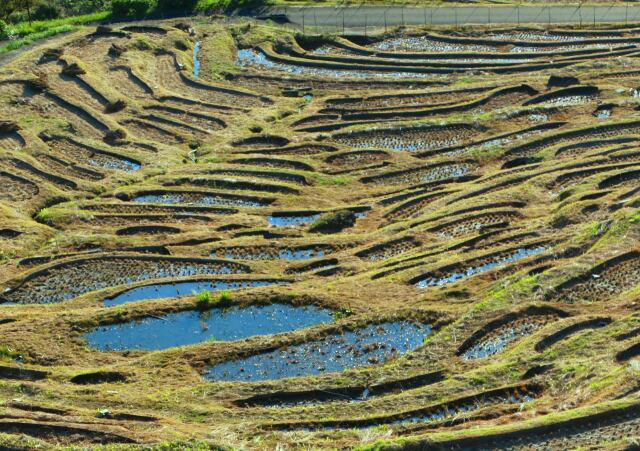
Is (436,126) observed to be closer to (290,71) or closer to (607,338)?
(290,71)

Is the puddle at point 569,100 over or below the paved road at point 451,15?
below

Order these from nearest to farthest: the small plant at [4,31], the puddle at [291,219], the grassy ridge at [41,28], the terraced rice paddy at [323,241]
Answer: the terraced rice paddy at [323,241]
the puddle at [291,219]
the grassy ridge at [41,28]
the small plant at [4,31]

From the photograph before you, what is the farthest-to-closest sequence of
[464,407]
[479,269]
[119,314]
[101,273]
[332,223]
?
[332,223] → [101,273] → [479,269] → [119,314] → [464,407]

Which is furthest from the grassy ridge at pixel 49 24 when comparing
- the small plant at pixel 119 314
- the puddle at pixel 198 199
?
the small plant at pixel 119 314

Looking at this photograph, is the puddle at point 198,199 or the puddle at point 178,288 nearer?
the puddle at point 178,288

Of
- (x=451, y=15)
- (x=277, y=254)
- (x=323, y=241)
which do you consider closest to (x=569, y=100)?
(x=451, y=15)

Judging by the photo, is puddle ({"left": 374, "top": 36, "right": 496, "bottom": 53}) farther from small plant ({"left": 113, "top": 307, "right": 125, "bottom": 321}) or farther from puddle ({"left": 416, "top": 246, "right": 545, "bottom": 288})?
small plant ({"left": 113, "top": 307, "right": 125, "bottom": 321})

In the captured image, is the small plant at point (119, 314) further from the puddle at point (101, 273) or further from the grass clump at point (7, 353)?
the grass clump at point (7, 353)

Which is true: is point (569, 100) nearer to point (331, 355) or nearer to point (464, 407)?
point (331, 355)
